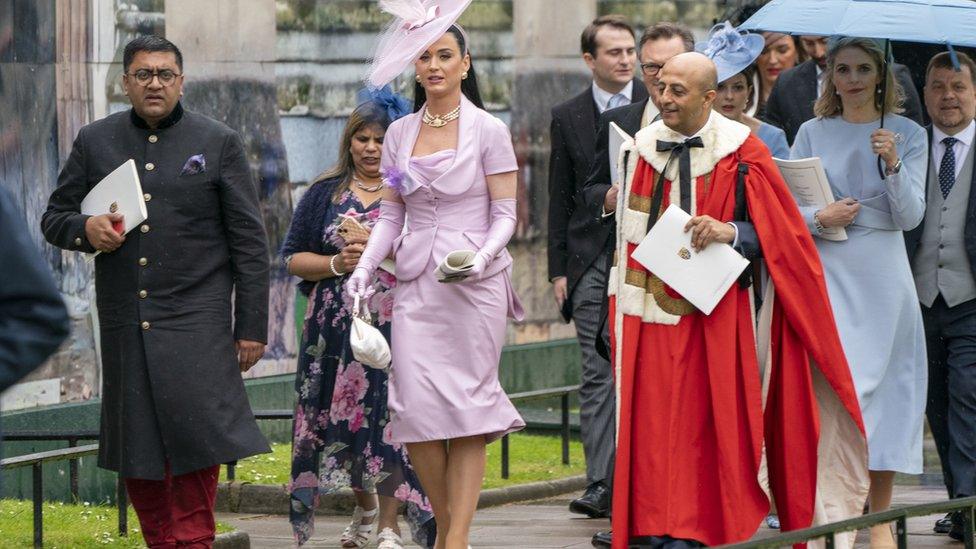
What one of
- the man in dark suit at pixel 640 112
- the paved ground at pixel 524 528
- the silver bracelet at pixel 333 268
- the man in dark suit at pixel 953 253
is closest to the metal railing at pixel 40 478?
the paved ground at pixel 524 528

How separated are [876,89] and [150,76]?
9.49 feet

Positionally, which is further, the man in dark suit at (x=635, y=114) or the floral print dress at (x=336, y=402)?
the floral print dress at (x=336, y=402)

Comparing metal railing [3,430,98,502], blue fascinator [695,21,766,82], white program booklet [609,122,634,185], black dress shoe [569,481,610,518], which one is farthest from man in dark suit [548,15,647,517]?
metal railing [3,430,98,502]

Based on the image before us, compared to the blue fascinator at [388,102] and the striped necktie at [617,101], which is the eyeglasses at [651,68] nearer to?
the striped necktie at [617,101]

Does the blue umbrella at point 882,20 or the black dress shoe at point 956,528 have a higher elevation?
the blue umbrella at point 882,20

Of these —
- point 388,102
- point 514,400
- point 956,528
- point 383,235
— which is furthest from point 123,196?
point 514,400

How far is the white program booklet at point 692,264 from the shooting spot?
23.5ft

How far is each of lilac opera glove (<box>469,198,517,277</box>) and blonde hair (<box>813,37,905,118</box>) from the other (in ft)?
5.00

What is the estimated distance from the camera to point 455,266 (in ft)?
24.6

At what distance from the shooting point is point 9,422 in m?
10.6

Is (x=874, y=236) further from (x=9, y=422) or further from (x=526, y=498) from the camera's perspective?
(x=9, y=422)

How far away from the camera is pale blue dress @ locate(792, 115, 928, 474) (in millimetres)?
8328

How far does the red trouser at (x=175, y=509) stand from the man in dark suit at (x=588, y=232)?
2.40 m

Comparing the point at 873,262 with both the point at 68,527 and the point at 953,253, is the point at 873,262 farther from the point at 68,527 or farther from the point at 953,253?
the point at 68,527
